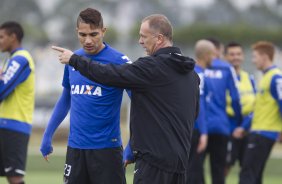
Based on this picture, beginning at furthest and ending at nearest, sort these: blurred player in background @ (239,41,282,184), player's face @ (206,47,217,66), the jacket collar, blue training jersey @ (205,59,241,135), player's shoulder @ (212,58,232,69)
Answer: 1. player's shoulder @ (212,58,232,69)
2. blue training jersey @ (205,59,241,135)
3. player's face @ (206,47,217,66)
4. blurred player in background @ (239,41,282,184)
5. the jacket collar

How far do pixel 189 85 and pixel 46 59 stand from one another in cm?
2362

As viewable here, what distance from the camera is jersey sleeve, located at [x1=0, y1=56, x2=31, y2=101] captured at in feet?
34.0

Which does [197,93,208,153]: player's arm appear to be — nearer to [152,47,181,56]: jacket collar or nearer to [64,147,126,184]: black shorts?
[64,147,126,184]: black shorts

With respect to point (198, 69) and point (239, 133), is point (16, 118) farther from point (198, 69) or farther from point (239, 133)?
point (239, 133)

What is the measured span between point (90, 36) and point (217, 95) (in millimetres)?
5030

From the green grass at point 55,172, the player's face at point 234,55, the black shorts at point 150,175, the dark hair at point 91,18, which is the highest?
the player's face at point 234,55

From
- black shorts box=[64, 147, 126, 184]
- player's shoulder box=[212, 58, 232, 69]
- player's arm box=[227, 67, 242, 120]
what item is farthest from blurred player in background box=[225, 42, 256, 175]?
black shorts box=[64, 147, 126, 184]

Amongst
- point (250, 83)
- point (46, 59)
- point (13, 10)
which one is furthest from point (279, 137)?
point (13, 10)

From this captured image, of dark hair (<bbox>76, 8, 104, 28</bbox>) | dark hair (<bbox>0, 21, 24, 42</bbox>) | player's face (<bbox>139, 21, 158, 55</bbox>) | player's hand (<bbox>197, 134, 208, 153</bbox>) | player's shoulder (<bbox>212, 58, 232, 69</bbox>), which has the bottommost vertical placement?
player's hand (<bbox>197, 134, 208, 153</bbox>)

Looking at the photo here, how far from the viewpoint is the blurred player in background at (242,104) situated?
13.9 m

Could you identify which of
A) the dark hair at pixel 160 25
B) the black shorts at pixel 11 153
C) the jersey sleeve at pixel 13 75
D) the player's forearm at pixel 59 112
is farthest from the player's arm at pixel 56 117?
the black shorts at pixel 11 153

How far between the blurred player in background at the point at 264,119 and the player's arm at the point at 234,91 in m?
0.75

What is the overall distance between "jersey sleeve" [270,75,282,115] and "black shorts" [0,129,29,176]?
3568 millimetres

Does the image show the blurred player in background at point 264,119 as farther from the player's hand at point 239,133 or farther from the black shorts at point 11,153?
the black shorts at point 11,153
